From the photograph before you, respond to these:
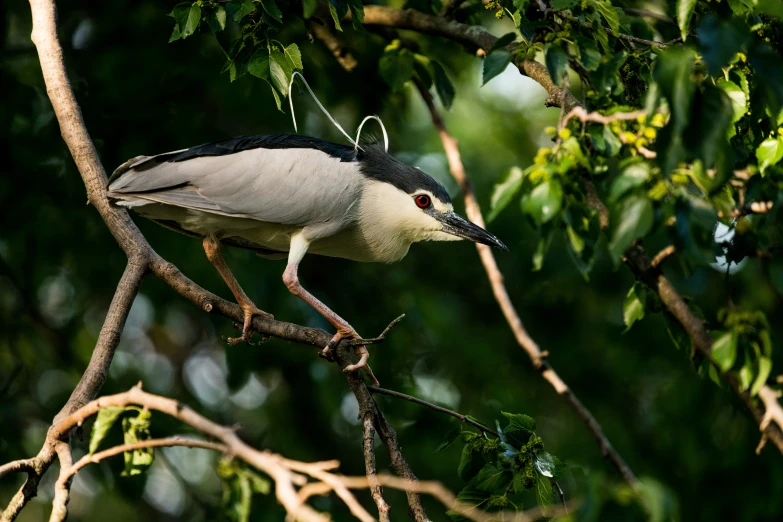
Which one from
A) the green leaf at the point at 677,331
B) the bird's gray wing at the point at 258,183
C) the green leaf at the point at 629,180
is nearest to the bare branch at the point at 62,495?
the bird's gray wing at the point at 258,183

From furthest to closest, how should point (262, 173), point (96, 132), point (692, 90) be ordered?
point (96, 132)
point (262, 173)
point (692, 90)

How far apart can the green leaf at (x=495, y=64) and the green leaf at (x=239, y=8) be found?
937mm

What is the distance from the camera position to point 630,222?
2.29 meters

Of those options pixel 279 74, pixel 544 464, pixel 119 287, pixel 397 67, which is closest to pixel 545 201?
pixel 544 464

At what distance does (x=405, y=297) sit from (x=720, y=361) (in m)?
3.52

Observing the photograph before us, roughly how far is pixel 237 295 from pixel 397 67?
60.4 inches

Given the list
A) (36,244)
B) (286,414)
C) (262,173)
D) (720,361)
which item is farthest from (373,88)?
(720,361)

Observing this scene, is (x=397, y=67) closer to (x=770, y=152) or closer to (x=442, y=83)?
(x=442, y=83)

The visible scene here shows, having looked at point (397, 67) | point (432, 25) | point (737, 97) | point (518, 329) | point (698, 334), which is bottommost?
point (518, 329)

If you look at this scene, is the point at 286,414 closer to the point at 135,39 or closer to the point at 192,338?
the point at 192,338

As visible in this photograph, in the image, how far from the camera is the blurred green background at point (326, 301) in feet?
18.6

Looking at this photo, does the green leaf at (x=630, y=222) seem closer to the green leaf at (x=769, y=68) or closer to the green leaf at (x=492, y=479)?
the green leaf at (x=769, y=68)

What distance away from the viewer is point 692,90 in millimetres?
2156

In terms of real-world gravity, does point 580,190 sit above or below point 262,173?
above
